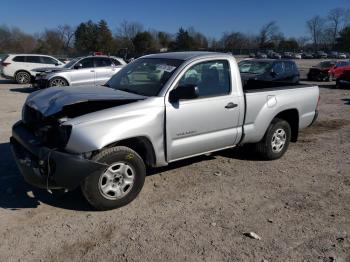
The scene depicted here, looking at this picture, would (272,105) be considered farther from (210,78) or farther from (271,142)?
(210,78)

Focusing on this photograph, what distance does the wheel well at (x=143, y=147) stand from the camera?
4578 mm

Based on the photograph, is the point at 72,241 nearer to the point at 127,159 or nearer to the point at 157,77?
the point at 127,159

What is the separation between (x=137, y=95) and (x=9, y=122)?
5797 millimetres

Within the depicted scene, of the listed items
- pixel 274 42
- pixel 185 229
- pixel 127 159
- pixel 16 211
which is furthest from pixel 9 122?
pixel 274 42

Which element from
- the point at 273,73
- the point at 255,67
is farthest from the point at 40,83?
the point at 273,73

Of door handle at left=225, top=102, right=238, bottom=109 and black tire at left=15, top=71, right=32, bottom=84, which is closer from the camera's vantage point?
door handle at left=225, top=102, right=238, bottom=109

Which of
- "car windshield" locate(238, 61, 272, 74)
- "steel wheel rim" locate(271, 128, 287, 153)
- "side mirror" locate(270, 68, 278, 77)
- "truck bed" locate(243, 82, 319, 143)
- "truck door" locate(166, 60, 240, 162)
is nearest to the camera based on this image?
"truck door" locate(166, 60, 240, 162)

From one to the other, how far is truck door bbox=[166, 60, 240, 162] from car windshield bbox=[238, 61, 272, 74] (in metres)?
10.8

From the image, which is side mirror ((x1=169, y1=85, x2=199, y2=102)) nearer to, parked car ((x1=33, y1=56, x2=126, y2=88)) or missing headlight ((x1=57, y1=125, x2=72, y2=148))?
missing headlight ((x1=57, y1=125, x2=72, y2=148))

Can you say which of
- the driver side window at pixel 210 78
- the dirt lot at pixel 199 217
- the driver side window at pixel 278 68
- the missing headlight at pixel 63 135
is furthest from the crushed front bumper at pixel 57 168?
the driver side window at pixel 278 68

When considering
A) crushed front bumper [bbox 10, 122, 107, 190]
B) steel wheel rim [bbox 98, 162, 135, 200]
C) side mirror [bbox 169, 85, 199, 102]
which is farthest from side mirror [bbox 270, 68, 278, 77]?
crushed front bumper [bbox 10, 122, 107, 190]

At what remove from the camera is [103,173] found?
428cm

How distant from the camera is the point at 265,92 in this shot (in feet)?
Result: 19.7

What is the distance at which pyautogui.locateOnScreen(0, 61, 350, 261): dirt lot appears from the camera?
12.0 feet
